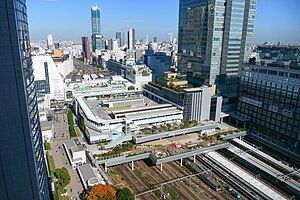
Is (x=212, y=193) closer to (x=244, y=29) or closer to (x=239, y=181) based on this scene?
(x=239, y=181)

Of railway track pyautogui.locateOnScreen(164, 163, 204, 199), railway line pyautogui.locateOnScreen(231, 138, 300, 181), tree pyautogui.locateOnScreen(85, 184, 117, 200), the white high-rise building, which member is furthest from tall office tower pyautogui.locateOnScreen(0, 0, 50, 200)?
the white high-rise building

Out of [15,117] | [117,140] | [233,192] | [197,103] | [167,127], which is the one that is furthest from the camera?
[197,103]

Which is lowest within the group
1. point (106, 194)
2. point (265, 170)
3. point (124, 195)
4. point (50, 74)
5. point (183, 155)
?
point (265, 170)

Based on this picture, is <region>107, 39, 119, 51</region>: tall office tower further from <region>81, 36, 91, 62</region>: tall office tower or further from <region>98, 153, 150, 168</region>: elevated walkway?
<region>98, 153, 150, 168</region>: elevated walkway

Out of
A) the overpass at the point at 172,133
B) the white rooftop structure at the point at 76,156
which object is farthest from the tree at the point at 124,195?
the overpass at the point at 172,133

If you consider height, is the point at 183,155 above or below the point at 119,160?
above

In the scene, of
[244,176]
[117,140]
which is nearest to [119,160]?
[117,140]

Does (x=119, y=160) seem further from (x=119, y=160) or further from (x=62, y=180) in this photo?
(x=62, y=180)

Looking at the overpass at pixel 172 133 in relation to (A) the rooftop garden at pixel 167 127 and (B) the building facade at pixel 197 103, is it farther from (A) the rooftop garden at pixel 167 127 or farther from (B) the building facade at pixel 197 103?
(B) the building facade at pixel 197 103
